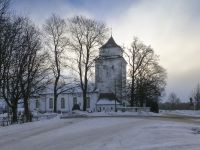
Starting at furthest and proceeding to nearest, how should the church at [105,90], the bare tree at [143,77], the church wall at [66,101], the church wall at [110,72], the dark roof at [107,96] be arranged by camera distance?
the church wall at [66,101], the dark roof at [107,96], the church wall at [110,72], the church at [105,90], the bare tree at [143,77]

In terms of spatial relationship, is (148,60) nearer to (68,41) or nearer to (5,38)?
(68,41)

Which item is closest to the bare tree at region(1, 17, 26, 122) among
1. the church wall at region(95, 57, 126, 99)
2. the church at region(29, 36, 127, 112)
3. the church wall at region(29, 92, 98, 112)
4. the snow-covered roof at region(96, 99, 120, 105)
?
the church at region(29, 36, 127, 112)

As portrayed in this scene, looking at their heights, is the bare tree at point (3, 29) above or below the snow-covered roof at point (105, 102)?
above

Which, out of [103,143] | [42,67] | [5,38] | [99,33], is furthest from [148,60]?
[103,143]

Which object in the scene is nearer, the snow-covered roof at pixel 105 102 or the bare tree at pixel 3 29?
the bare tree at pixel 3 29

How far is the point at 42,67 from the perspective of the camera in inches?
1889

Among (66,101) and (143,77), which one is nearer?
(143,77)

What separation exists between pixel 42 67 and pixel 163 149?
36104 mm

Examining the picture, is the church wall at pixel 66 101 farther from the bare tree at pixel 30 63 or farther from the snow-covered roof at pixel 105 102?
the bare tree at pixel 30 63

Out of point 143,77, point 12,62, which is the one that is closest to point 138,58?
point 143,77

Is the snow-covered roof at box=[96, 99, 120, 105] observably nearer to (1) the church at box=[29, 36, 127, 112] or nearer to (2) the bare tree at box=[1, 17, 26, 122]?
(1) the church at box=[29, 36, 127, 112]

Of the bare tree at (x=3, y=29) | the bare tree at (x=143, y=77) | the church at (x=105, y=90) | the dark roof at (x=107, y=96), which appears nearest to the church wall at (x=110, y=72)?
the church at (x=105, y=90)

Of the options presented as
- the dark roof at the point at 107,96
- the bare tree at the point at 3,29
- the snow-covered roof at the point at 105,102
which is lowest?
the snow-covered roof at the point at 105,102

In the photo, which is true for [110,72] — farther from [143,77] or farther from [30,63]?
[30,63]
